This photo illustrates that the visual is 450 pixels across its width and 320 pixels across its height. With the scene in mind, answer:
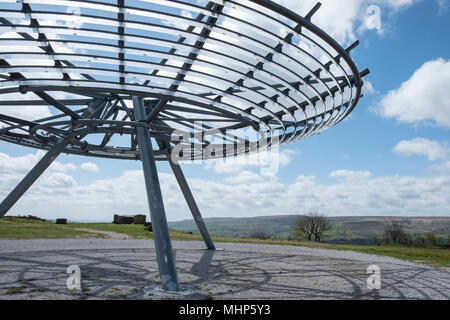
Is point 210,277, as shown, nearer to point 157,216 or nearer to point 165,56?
point 157,216

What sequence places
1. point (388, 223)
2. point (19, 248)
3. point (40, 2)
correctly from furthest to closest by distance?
point (388, 223), point (19, 248), point (40, 2)

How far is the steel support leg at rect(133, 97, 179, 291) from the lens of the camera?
1158 centimetres

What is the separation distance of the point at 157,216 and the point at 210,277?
139 inches

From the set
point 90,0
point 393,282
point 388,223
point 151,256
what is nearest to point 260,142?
point 151,256

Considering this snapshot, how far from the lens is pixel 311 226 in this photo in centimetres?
7256

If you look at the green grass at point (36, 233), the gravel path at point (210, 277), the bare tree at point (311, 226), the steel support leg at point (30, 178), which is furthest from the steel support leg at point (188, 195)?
the bare tree at point (311, 226)

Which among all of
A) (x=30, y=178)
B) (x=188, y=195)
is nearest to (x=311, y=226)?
(x=188, y=195)

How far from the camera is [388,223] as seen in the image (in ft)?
313

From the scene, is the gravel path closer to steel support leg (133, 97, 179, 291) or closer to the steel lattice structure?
steel support leg (133, 97, 179, 291)

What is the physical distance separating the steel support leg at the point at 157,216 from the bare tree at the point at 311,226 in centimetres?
6054

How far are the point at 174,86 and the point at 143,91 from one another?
1389 millimetres
